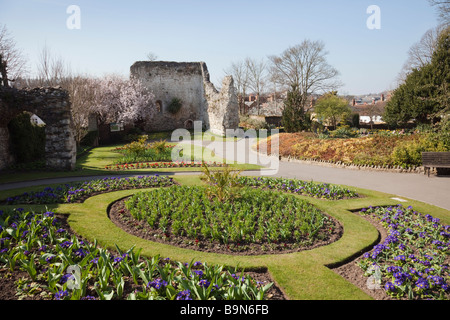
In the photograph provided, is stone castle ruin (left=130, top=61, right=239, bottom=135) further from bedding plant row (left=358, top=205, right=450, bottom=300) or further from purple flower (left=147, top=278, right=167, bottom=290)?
purple flower (left=147, top=278, right=167, bottom=290)

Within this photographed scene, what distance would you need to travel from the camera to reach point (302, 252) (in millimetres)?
5570

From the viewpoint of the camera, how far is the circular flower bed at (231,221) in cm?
588

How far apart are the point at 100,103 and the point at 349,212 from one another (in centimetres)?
2372

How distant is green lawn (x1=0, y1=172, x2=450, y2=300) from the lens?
14.5ft

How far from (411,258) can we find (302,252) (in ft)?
5.84

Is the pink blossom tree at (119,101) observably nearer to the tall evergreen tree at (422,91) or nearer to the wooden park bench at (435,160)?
the wooden park bench at (435,160)

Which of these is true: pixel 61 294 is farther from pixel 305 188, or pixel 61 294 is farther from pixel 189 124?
pixel 189 124

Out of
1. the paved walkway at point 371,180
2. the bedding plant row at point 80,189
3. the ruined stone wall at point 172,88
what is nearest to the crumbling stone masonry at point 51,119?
the paved walkway at point 371,180

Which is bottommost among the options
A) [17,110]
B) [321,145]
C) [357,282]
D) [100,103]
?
[357,282]

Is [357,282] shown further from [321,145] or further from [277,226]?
[321,145]

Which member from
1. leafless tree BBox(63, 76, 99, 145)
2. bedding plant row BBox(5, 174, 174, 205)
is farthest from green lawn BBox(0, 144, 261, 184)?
leafless tree BBox(63, 76, 99, 145)

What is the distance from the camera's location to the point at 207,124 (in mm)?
32312

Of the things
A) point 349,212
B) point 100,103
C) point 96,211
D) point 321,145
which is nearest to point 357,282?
point 349,212
